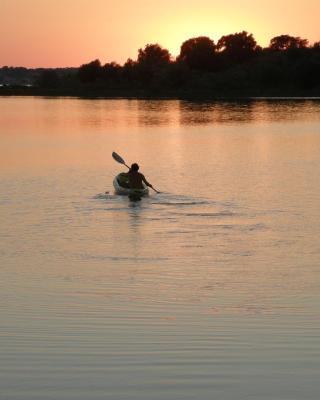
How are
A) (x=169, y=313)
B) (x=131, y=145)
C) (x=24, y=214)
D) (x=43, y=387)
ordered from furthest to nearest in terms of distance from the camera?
1. (x=131, y=145)
2. (x=24, y=214)
3. (x=169, y=313)
4. (x=43, y=387)

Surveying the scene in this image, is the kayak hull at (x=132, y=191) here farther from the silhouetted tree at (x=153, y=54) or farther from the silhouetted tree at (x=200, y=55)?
the silhouetted tree at (x=153, y=54)

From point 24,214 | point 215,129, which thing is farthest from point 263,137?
point 24,214

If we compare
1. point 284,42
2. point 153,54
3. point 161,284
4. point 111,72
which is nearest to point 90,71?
point 111,72

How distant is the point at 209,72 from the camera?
121938mm

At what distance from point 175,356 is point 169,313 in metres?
2.06

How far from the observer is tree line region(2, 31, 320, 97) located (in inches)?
4126

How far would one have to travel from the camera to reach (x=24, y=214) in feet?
65.1

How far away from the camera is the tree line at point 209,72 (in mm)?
104812

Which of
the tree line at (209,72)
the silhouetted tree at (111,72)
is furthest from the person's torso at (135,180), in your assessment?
the silhouetted tree at (111,72)

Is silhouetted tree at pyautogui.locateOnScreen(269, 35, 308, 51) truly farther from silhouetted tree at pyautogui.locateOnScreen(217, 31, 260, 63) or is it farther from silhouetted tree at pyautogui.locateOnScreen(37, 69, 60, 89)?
silhouetted tree at pyautogui.locateOnScreen(37, 69, 60, 89)

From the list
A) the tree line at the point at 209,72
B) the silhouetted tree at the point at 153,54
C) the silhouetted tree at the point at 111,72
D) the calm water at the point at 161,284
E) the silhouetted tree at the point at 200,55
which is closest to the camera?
the calm water at the point at 161,284

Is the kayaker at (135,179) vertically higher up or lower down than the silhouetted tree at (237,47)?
lower down

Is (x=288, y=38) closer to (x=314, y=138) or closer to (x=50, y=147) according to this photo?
(x=314, y=138)

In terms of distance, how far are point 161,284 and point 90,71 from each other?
12475 cm
